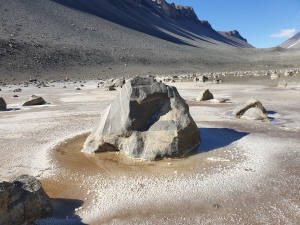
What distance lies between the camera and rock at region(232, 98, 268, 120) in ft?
34.6

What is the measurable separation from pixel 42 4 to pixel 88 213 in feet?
222

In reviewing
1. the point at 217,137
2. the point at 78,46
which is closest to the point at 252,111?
the point at 217,137

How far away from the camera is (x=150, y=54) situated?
63969mm

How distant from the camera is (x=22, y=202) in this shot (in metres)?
3.74

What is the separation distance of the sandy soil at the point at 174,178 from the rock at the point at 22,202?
274mm

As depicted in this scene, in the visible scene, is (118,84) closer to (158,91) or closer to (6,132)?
(6,132)

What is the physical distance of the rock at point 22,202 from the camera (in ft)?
11.4

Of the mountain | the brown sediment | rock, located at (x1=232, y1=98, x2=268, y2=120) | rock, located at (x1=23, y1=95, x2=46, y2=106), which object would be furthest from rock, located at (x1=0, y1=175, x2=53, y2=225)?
the mountain

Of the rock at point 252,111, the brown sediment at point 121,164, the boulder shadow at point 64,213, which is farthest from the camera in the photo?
the rock at point 252,111

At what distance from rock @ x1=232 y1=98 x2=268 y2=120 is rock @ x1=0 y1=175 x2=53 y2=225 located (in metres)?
8.55

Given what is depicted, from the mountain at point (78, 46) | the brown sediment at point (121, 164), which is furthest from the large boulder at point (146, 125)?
the mountain at point (78, 46)

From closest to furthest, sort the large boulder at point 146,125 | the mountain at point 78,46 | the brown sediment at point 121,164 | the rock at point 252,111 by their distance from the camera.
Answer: the brown sediment at point 121,164
the large boulder at point 146,125
the rock at point 252,111
the mountain at point 78,46

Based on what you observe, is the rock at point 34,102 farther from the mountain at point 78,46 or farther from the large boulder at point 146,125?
the mountain at point 78,46

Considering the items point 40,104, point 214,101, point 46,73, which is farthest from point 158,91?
point 46,73
